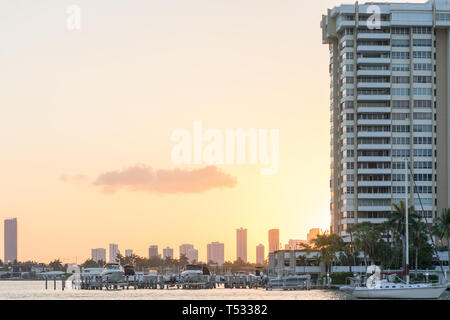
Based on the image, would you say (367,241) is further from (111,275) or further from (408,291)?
(408,291)

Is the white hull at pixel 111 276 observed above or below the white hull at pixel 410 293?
below

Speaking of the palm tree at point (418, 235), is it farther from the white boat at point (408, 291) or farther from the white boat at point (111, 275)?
the white boat at point (111, 275)

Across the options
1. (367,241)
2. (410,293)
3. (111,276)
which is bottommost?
(111,276)

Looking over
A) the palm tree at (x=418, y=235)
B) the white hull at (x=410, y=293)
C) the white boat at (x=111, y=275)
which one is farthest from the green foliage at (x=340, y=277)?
the white hull at (x=410, y=293)

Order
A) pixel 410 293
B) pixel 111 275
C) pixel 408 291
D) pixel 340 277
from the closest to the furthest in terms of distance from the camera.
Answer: pixel 410 293 → pixel 408 291 → pixel 340 277 → pixel 111 275

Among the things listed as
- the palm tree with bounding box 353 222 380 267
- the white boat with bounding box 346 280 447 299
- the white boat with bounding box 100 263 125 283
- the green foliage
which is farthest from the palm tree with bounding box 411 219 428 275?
the white boat with bounding box 100 263 125 283

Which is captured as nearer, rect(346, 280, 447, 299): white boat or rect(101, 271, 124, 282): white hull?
rect(346, 280, 447, 299): white boat

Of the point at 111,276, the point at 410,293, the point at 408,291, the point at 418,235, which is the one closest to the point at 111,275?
the point at 111,276

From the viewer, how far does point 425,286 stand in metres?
125

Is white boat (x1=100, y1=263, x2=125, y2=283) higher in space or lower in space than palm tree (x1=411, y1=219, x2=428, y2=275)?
lower

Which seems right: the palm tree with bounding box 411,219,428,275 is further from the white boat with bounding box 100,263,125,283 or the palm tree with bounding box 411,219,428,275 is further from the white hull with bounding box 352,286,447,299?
the white boat with bounding box 100,263,125,283

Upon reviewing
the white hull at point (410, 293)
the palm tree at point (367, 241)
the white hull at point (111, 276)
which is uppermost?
the palm tree at point (367, 241)
